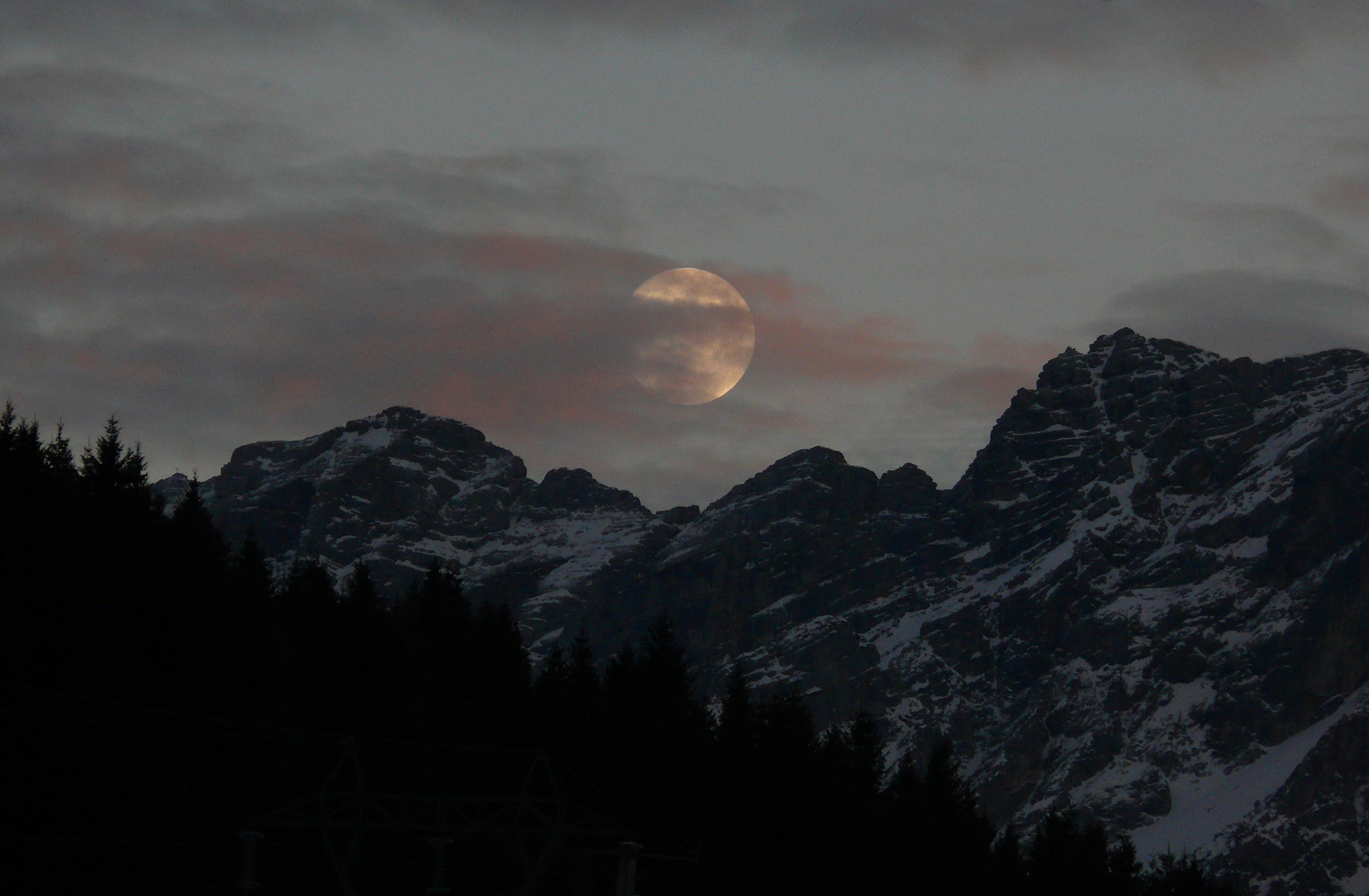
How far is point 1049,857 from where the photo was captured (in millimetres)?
111500

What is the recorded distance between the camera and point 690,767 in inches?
3147

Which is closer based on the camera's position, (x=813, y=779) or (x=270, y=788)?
(x=270, y=788)

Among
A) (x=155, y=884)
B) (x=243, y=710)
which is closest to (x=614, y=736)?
(x=243, y=710)

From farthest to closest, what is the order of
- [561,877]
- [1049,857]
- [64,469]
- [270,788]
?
[1049,857] → [64,469] → [561,877] → [270,788]

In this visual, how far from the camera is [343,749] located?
233ft

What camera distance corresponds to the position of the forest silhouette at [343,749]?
58.8 meters


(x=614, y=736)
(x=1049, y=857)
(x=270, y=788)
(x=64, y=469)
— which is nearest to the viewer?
(x=270, y=788)

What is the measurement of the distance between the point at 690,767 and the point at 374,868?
15327mm

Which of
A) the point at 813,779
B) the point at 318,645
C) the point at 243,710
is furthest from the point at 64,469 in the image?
the point at 813,779

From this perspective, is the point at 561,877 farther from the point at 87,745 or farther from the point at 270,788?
the point at 87,745

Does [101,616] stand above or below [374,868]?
above

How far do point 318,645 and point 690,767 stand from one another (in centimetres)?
1559

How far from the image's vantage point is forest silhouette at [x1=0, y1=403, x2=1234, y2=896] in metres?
58.8

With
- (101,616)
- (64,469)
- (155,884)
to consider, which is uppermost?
(64,469)
